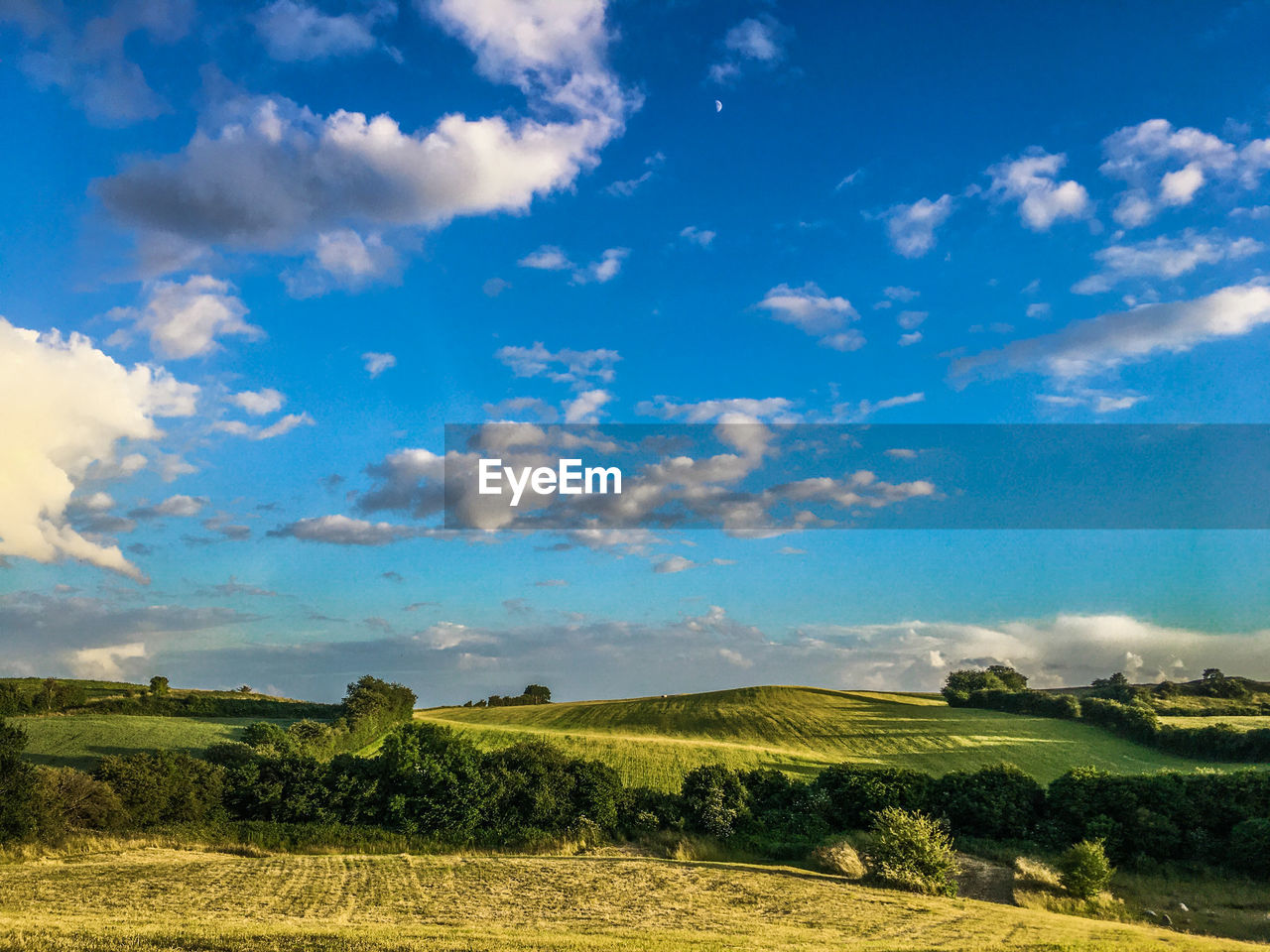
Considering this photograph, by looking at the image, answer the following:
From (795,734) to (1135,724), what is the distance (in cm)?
3221

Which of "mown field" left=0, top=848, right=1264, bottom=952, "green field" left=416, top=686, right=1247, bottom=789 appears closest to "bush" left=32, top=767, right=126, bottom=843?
"mown field" left=0, top=848, right=1264, bottom=952

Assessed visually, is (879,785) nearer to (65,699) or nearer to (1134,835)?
(1134,835)

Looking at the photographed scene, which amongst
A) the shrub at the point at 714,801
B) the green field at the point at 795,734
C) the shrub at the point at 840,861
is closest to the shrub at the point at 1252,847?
the shrub at the point at 840,861

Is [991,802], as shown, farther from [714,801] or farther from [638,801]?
[638,801]

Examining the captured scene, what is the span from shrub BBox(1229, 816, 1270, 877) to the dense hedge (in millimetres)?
33373

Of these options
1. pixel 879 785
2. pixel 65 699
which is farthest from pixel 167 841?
pixel 65 699

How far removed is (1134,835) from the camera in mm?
38750

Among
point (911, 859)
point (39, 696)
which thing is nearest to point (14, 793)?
point (911, 859)

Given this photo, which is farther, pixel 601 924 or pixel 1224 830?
pixel 1224 830

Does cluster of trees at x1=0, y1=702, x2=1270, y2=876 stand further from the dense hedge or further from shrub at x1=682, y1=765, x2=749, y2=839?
the dense hedge

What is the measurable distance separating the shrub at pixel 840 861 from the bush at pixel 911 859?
2.45ft

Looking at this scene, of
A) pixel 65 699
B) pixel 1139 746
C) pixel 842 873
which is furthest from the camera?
pixel 65 699

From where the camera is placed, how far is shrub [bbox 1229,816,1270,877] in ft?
118

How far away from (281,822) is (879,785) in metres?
31.0
